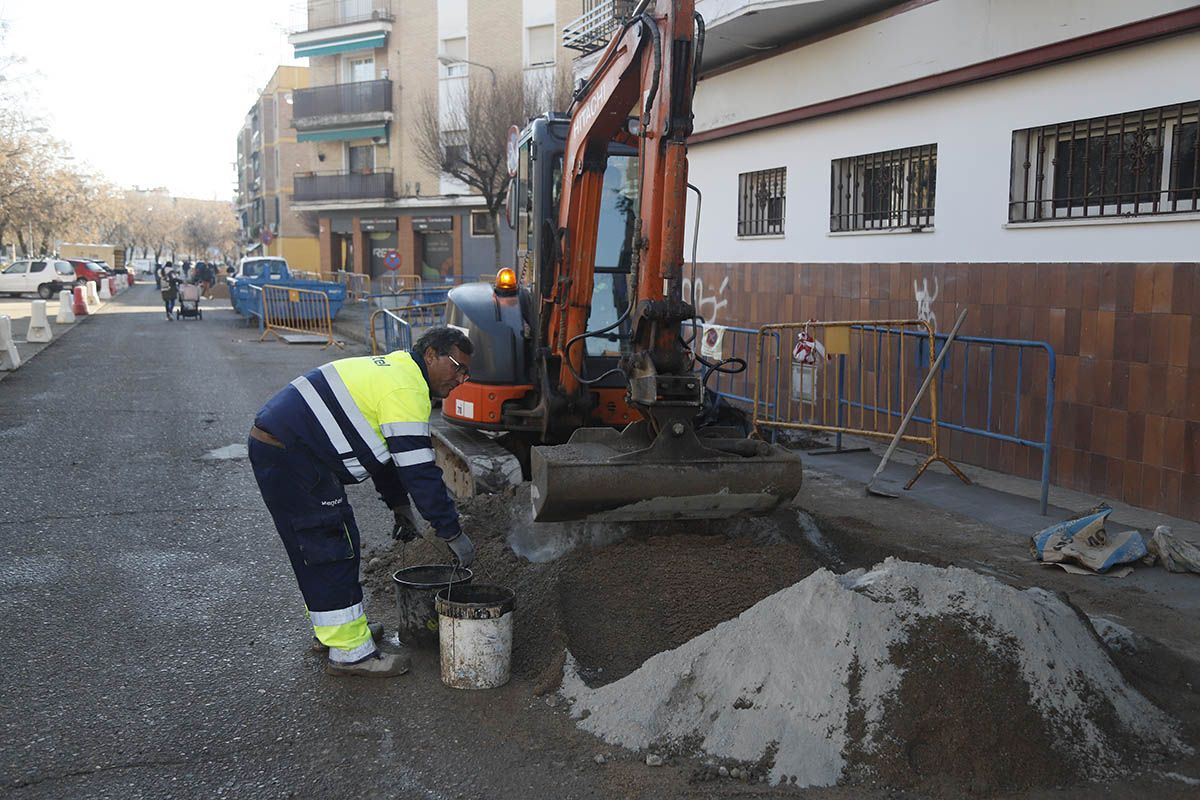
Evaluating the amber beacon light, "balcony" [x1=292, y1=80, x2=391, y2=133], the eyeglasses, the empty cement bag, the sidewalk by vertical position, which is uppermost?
"balcony" [x1=292, y1=80, x2=391, y2=133]

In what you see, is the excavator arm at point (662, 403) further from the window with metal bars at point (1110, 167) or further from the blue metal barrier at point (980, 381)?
the window with metal bars at point (1110, 167)

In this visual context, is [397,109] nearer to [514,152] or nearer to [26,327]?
[26,327]

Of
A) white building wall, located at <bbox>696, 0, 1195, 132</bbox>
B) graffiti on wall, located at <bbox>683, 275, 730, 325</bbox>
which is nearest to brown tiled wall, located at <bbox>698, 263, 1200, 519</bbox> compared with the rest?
white building wall, located at <bbox>696, 0, 1195, 132</bbox>

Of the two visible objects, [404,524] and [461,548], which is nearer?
[461,548]

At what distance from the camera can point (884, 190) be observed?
10609 mm

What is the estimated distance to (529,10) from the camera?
123ft

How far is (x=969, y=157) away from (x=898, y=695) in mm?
6595

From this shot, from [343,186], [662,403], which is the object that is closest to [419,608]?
[662,403]

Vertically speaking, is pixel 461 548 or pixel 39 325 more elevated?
pixel 39 325

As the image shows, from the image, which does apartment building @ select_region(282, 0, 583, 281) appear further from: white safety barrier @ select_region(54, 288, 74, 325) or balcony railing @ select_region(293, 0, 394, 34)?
white safety barrier @ select_region(54, 288, 74, 325)

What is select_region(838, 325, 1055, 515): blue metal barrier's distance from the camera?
27.0 feet

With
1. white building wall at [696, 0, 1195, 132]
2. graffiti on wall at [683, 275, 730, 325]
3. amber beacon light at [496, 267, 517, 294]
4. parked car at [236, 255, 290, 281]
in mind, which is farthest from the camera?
parked car at [236, 255, 290, 281]

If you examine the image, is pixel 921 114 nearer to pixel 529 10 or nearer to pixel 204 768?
pixel 204 768

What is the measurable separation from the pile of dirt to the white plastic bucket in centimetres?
20
